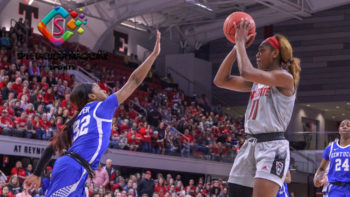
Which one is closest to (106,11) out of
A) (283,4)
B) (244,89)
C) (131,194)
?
(283,4)

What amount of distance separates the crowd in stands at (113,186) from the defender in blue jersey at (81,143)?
248 inches

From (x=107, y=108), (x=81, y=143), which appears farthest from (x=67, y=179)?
(x=107, y=108)

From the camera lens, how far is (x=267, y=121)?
469 centimetres

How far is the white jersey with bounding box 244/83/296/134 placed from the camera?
469cm

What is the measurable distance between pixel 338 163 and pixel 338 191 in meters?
0.43

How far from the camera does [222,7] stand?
3027 cm

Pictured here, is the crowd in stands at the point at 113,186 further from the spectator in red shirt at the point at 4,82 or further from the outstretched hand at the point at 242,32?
the outstretched hand at the point at 242,32

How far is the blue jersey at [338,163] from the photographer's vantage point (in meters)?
8.57

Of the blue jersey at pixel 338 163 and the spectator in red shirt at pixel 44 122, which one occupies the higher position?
the blue jersey at pixel 338 163

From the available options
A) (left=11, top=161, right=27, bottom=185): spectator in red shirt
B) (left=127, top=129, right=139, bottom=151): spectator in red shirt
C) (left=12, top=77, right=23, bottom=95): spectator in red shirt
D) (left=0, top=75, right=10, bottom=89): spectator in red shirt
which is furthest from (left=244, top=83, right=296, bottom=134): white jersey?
(left=127, top=129, right=139, bottom=151): spectator in red shirt

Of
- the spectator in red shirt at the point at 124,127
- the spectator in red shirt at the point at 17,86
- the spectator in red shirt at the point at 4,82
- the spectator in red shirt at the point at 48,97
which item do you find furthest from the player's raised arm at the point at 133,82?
the spectator in red shirt at the point at 124,127

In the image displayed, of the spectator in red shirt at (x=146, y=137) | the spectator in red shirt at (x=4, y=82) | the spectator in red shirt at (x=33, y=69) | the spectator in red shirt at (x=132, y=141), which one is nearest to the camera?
the spectator in red shirt at (x=4, y=82)

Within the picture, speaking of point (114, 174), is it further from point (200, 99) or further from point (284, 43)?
point (200, 99)

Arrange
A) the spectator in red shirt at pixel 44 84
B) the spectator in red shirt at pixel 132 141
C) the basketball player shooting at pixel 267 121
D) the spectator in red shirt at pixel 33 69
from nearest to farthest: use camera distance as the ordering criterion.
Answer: the basketball player shooting at pixel 267 121 → the spectator in red shirt at pixel 44 84 → the spectator in red shirt at pixel 132 141 → the spectator in red shirt at pixel 33 69
